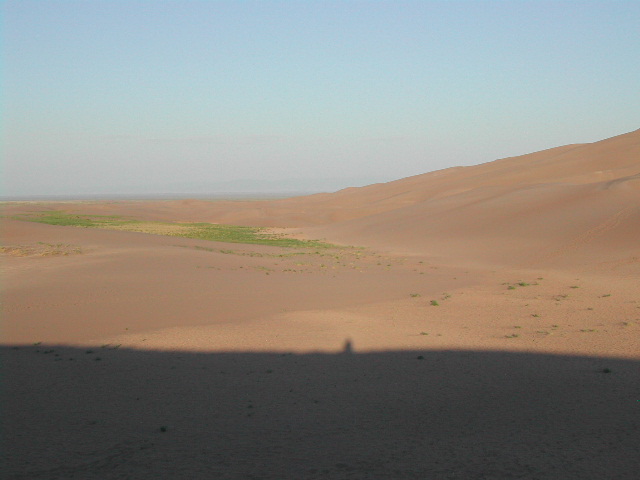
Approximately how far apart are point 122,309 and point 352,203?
65.7 metres

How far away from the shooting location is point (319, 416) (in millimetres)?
6457

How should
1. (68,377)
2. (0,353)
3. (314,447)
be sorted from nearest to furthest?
(314,447) → (68,377) → (0,353)

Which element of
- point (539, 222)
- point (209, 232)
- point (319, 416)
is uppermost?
point (539, 222)

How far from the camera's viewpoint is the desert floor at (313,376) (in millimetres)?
5293

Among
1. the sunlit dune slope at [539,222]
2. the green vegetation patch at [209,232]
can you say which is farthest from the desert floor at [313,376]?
the green vegetation patch at [209,232]

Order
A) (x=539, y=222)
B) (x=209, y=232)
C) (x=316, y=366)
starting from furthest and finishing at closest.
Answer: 1. (x=209, y=232)
2. (x=539, y=222)
3. (x=316, y=366)

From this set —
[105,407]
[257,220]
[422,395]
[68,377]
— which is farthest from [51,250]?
[257,220]

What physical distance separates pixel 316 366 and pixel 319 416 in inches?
83.6

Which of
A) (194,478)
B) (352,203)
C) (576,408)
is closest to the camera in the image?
(194,478)

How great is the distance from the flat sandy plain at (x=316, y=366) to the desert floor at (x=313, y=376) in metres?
0.03

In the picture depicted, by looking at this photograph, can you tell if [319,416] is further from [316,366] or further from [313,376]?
[316,366]

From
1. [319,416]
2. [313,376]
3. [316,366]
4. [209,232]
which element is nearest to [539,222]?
[316,366]

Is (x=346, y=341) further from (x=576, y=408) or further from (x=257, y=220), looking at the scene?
(x=257, y=220)

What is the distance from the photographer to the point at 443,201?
1656 inches
